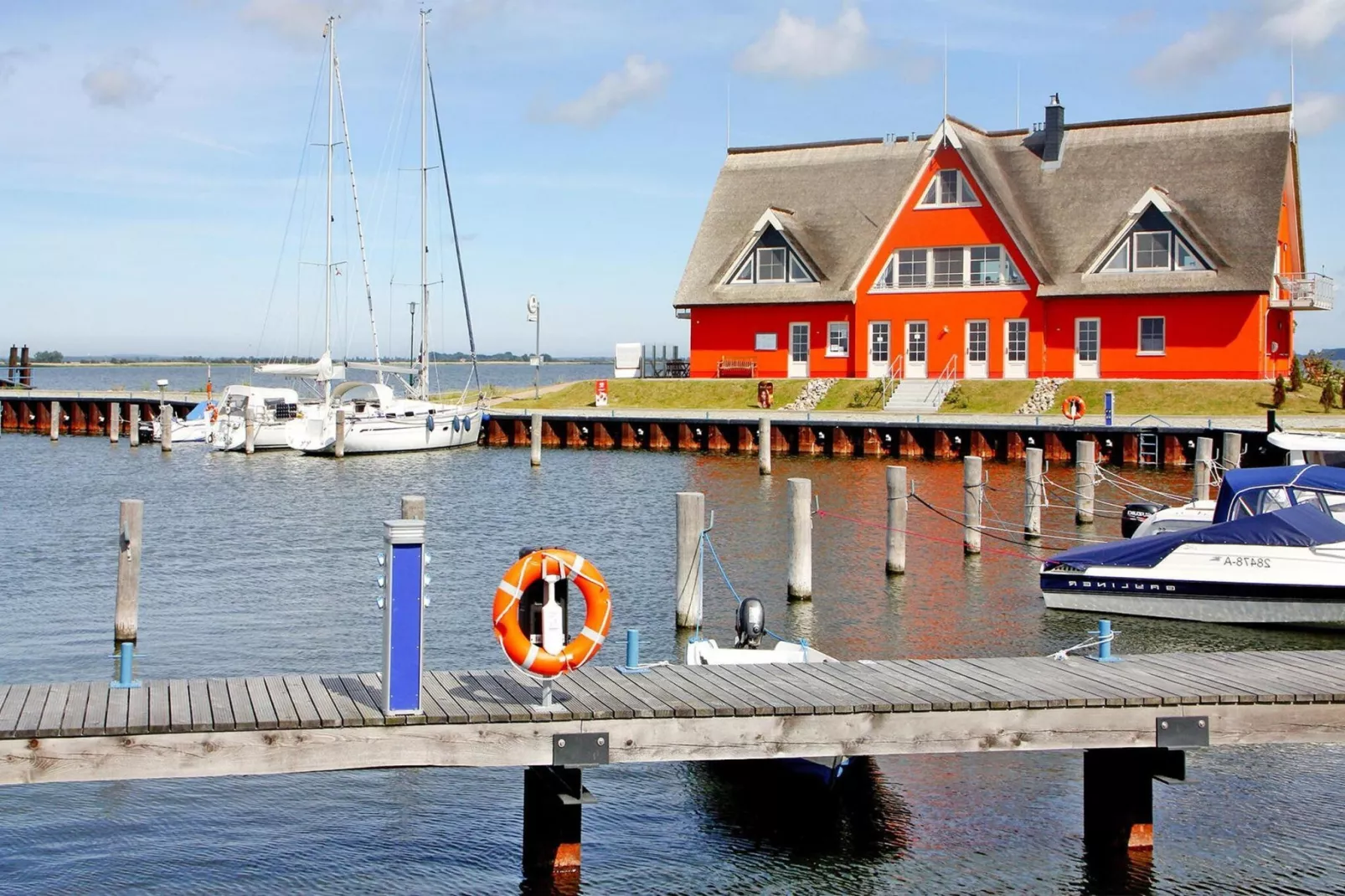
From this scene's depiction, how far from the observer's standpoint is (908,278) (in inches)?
2105

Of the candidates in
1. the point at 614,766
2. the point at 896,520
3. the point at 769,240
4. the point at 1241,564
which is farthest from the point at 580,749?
the point at 769,240

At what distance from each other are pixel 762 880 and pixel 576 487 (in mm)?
27584

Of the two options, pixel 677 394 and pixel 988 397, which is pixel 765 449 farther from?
pixel 677 394

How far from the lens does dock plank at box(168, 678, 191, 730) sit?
32.4 ft

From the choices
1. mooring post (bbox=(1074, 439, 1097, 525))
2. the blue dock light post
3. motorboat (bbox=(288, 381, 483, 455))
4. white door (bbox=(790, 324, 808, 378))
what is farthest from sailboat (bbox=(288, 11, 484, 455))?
the blue dock light post

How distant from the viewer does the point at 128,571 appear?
17.9 m

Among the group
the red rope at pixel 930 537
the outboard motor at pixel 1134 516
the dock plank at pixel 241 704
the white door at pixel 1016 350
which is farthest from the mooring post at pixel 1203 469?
the white door at pixel 1016 350

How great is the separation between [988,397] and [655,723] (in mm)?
39846

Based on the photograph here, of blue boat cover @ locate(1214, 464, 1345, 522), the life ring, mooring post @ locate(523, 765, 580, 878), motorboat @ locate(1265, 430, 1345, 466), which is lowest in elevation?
mooring post @ locate(523, 765, 580, 878)

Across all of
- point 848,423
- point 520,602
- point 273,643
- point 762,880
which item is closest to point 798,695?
point 762,880

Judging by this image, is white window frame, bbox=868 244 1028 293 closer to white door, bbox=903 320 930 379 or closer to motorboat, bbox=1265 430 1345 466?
white door, bbox=903 320 930 379

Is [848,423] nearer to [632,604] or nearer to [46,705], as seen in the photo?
[632,604]

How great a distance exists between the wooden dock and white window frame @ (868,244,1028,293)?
1608 inches

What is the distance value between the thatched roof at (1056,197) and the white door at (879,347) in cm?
155
